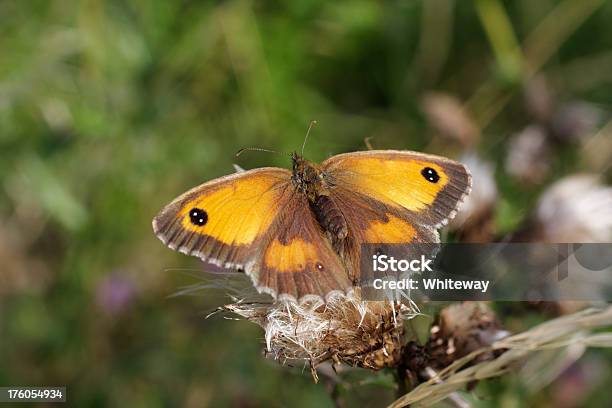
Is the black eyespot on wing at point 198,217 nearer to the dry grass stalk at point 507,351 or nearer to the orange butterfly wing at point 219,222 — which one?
the orange butterfly wing at point 219,222

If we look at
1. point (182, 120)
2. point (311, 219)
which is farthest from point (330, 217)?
point (182, 120)

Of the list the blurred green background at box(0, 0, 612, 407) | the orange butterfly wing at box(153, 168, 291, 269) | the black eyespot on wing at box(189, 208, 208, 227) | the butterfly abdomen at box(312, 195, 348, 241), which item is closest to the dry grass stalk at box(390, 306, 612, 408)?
the butterfly abdomen at box(312, 195, 348, 241)

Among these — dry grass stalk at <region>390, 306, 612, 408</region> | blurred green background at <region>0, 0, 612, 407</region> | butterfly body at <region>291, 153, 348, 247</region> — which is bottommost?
dry grass stalk at <region>390, 306, 612, 408</region>

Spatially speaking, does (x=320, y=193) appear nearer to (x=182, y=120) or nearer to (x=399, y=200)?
(x=399, y=200)

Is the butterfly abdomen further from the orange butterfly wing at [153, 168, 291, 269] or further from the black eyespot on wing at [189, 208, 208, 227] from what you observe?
the black eyespot on wing at [189, 208, 208, 227]

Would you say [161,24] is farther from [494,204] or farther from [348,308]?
[348,308]
